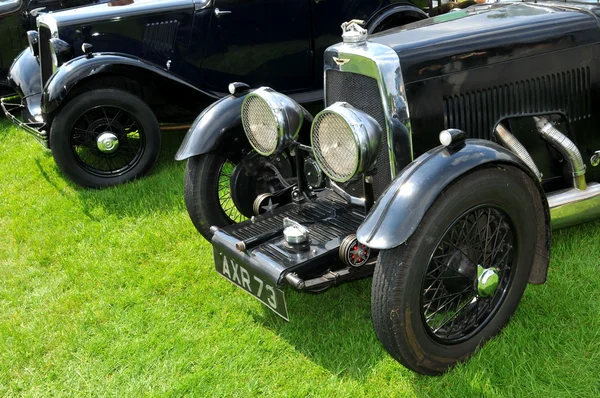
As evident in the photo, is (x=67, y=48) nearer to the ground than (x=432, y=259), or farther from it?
farther from it

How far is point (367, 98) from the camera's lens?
2.95 meters

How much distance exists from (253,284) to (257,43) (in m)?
3.13

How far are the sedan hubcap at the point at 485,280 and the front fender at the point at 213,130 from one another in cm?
153

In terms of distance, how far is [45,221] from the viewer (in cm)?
459

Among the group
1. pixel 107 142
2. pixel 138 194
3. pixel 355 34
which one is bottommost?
pixel 138 194

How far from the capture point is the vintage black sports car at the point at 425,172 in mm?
2451

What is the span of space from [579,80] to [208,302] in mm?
2260

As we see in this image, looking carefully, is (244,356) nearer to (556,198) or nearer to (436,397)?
(436,397)

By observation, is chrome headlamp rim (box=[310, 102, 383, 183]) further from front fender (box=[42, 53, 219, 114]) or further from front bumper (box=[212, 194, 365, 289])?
front fender (box=[42, 53, 219, 114])

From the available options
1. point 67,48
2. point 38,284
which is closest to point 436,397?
point 38,284

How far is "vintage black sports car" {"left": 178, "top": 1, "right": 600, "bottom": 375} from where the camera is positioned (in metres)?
2.45

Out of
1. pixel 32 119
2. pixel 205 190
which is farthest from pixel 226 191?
pixel 32 119

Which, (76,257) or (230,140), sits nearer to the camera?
(230,140)

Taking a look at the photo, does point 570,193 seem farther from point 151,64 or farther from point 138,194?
point 151,64
